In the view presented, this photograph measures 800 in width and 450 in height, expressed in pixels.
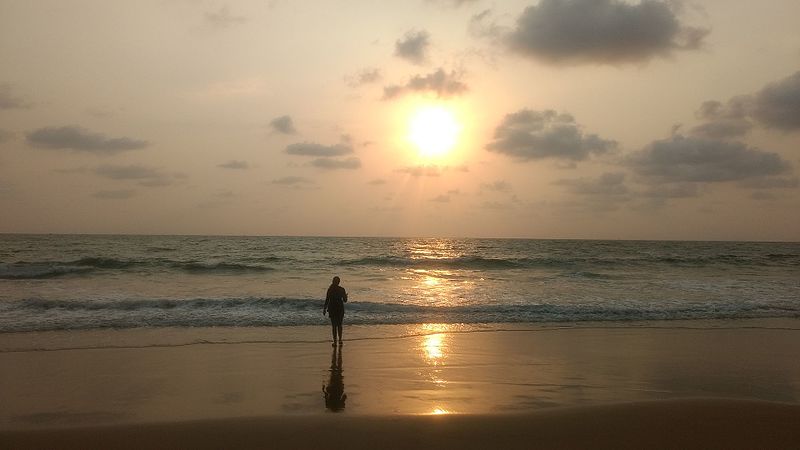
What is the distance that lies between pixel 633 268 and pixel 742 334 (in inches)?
1195

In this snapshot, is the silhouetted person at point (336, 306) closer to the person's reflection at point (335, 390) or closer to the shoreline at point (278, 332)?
the shoreline at point (278, 332)

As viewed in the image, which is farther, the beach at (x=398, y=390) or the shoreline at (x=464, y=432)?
the beach at (x=398, y=390)

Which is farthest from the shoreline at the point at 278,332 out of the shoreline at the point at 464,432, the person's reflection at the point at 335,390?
the shoreline at the point at 464,432

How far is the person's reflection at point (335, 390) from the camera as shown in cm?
866

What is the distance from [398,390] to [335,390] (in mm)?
1102

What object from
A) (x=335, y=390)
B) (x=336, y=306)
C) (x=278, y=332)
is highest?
(x=336, y=306)

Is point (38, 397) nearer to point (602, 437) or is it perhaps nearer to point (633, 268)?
point (602, 437)

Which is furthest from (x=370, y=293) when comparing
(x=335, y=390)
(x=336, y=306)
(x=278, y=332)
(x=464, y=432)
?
(x=464, y=432)

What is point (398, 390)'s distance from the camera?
952cm

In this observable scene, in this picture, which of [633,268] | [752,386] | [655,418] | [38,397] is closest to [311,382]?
[38,397]

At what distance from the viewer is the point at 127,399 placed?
8.99 m

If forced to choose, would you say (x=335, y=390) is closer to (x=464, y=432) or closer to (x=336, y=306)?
(x=464, y=432)

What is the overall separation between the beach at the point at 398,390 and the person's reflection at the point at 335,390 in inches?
1.9

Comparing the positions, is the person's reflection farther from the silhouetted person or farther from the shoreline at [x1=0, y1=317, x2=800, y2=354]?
the shoreline at [x1=0, y1=317, x2=800, y2=354]
